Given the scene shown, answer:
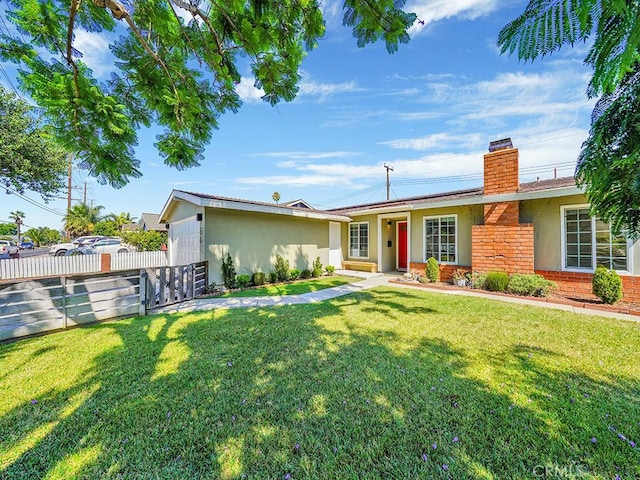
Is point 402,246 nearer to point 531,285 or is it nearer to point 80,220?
point 531,285

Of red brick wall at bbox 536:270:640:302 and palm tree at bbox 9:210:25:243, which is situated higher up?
palm tree at bbox 9:210:25:243

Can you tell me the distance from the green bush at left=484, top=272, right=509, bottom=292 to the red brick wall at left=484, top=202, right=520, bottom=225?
1.68 m

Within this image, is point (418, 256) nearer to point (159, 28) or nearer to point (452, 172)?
point (159, 28)

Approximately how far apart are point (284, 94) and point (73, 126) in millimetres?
2572

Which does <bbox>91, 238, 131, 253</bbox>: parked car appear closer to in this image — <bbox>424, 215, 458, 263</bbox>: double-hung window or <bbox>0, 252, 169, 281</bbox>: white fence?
<bbox>0, 252, 169, 281</bbox>: white fence

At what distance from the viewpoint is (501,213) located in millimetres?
8570

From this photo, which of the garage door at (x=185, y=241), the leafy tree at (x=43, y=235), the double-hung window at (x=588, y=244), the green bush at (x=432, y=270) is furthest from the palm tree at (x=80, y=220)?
the double-hung window at (x=588, y=244)

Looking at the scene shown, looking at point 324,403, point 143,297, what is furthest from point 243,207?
point 324,403

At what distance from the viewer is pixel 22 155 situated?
14.8 m

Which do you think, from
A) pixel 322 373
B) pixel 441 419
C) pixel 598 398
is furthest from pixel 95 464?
pixel 598 398

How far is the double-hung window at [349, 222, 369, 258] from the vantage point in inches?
542

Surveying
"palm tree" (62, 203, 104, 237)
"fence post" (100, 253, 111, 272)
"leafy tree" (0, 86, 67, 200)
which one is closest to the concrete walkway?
"fence post" (100, 253, 111, 272)

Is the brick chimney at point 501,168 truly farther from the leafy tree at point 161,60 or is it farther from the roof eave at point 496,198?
the leafy tree at point 161,60

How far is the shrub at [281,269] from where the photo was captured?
36.1 ft
